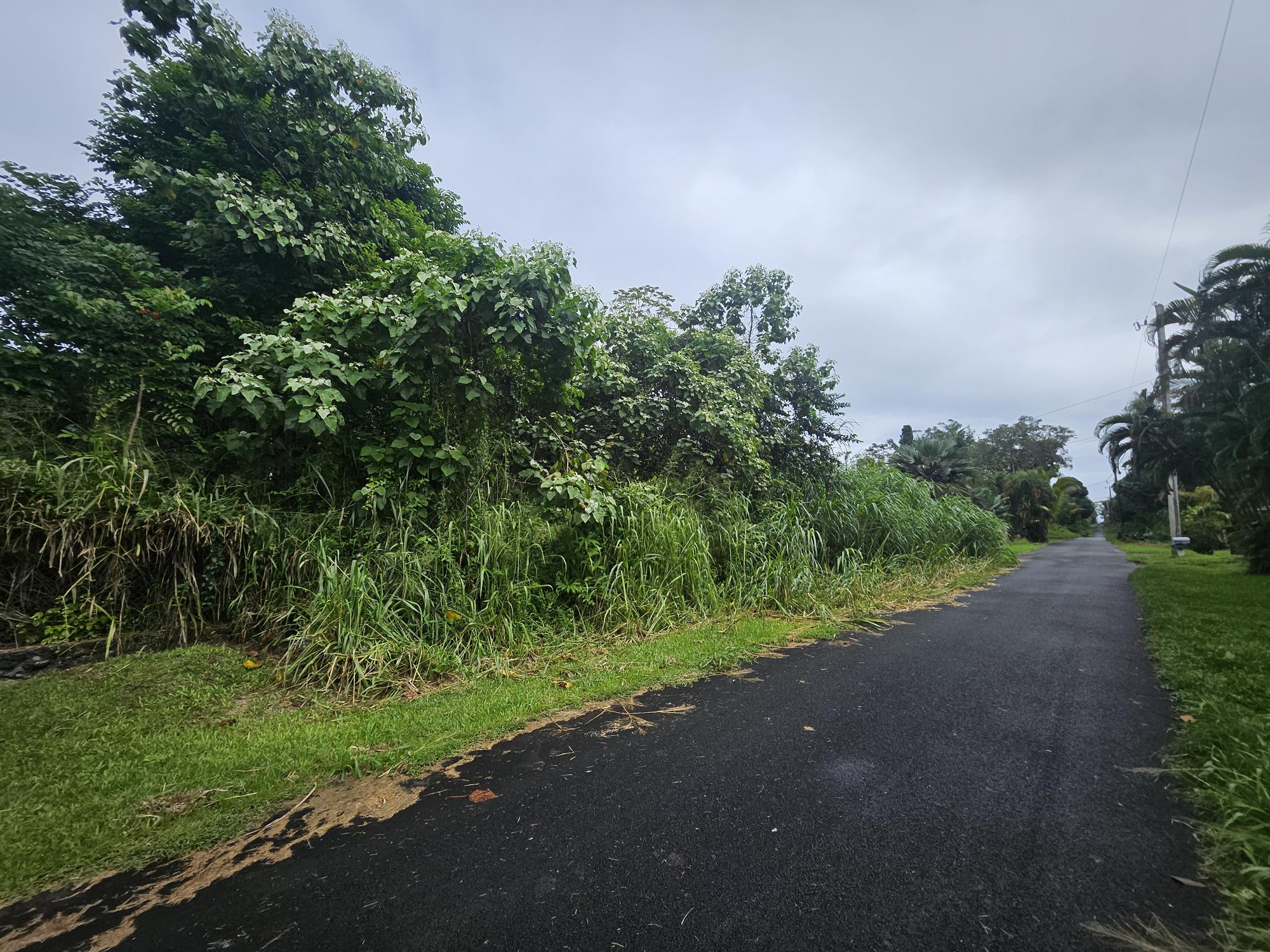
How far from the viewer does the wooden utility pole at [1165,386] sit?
21.6 m

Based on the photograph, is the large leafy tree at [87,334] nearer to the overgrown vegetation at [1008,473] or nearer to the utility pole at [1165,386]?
the overgrown vegetation at [1008,473]

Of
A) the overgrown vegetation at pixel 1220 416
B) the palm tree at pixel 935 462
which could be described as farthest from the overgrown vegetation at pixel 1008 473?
the overgrown vegetation at pixel 1220 416

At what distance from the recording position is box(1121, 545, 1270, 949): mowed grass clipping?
149cm

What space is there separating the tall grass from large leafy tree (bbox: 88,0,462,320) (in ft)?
8.60

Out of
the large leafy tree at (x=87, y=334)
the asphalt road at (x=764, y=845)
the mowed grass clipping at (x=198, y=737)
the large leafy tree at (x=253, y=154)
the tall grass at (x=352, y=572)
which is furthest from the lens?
the large leafy tree at (x=253, y=154)

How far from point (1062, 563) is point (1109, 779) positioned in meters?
14.9

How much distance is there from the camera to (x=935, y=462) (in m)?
21.4

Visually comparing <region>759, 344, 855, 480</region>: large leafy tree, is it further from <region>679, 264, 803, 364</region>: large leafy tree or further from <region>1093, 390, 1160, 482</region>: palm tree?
<region>1093, 390, 1160, 482</region>: palm tree

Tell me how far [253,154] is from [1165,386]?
3517 centimetres

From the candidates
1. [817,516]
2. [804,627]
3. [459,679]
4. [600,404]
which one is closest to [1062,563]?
[817,516]

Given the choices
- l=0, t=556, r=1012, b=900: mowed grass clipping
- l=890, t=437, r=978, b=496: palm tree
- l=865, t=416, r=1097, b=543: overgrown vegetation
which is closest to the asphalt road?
l=0, t=556, r=1012, b=900: mowed grass clipping

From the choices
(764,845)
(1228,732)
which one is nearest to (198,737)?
(764,845)

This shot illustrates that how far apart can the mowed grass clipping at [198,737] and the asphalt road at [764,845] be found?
0.32m

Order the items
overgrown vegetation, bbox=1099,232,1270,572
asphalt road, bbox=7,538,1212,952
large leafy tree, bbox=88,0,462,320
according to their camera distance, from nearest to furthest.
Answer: asphalt road, bbox=7,538,1212,952 → large leafy tree, bbox=88,0,462,320 → overgrown vegetation, bbox=1099,232,1270,572
